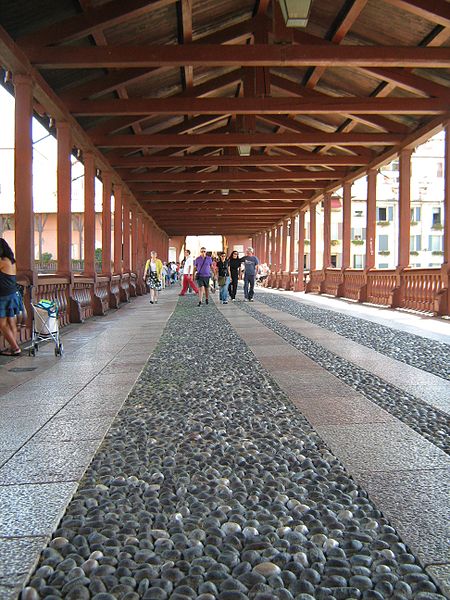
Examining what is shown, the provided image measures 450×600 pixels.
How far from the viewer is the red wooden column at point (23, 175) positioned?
823 centimetres

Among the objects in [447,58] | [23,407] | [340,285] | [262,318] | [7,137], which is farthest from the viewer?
[7,137]

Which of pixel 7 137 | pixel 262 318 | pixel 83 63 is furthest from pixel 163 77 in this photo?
pixel 7 137

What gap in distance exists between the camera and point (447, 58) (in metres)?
8.89

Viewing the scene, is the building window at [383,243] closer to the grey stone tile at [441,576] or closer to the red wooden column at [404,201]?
the red wooden column at [404,201]

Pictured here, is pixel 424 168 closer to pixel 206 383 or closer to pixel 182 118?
pixel 182 118

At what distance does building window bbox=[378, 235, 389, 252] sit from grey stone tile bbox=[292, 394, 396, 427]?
42164 mm

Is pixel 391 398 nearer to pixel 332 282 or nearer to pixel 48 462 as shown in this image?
pixel 48 462

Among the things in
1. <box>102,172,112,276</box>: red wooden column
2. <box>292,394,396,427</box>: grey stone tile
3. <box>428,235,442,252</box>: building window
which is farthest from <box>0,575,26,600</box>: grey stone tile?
<box>428,235,442,252</box>: building window

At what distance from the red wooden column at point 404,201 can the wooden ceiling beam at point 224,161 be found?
2.49m

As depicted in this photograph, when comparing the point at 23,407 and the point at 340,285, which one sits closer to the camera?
the point at 23,407

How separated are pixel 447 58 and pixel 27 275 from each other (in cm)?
685

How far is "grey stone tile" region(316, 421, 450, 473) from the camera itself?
288cm

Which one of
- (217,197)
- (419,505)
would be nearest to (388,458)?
(419,505)

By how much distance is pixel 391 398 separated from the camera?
4391 mm
